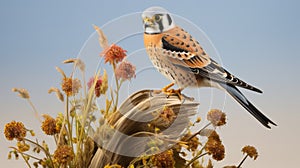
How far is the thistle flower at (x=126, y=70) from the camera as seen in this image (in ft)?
5.89

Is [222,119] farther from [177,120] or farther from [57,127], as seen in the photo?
[57,127]

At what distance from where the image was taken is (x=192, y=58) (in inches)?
69.9

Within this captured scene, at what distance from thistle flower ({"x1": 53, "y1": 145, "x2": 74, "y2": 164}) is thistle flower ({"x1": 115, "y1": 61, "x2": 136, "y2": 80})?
254 millimetres

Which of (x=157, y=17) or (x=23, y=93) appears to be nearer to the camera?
(x=157, y=17)

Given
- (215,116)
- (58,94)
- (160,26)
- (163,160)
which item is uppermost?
(160,26)

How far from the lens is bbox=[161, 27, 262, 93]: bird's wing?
1.76 metres

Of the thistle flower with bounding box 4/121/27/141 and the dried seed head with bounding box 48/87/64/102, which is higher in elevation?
the dried seed head with bounding box 48/87/64/102

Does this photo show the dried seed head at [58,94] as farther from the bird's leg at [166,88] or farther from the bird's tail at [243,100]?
the bird's tail at [243,100]

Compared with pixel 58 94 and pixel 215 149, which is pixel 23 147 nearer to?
pixel 58 94

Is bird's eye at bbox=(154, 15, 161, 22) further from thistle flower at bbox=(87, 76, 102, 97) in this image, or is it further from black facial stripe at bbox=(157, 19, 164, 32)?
thistle flower at bbox=(87, 76, 102, 97)

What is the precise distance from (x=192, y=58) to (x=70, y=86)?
1.18 ft

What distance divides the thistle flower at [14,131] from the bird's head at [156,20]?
1.48 ft

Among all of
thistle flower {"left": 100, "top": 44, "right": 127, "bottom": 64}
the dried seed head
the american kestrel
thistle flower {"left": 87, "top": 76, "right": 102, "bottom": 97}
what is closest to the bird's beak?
the american kestrel

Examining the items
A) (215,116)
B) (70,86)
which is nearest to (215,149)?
(215,116)
